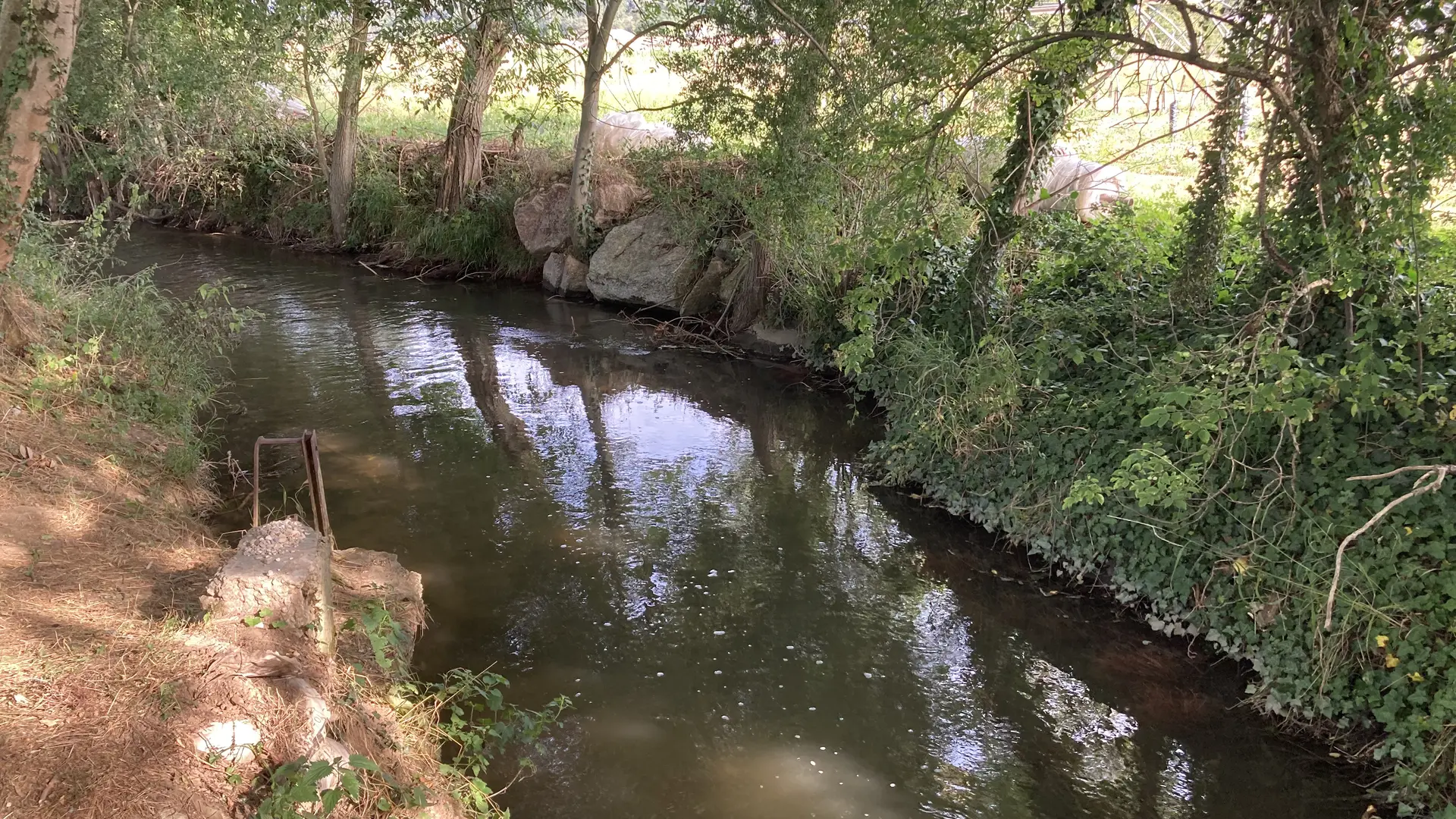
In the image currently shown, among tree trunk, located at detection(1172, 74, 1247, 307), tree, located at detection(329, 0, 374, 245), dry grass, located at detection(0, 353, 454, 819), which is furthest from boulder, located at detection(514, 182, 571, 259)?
tree trunk, located at detection(1172, 74, 1247, 307)

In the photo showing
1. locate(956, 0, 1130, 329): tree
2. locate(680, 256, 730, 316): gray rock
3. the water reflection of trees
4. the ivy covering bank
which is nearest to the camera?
the water reflection of trees

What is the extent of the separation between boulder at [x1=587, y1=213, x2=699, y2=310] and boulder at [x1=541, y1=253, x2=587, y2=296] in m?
0.38

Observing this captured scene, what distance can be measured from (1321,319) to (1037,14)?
10.4ft

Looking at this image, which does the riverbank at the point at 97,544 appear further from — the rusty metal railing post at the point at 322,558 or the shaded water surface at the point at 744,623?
the shaded water surface at the point at 744,623

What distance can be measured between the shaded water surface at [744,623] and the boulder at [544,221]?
5.10 meters

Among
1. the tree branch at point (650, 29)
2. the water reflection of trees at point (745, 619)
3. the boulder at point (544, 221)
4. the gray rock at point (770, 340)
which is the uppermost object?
the tree branch at point (650, 29)

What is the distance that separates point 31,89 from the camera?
5.73 meters

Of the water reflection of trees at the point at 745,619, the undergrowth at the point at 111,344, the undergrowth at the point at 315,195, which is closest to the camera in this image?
the water reflection of trees at the point at 745,619

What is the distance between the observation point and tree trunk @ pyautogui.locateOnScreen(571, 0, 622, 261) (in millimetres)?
13273

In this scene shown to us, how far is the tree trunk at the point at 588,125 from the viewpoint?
43.5 feet

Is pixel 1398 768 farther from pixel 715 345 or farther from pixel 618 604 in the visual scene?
pixel 715 345

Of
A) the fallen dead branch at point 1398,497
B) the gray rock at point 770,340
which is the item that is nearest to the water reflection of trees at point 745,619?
the fallen dead branch at point 1398,497

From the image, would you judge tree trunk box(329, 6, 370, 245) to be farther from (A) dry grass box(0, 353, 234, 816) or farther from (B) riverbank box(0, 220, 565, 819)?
(A) dry grass box(0, 353, 234, 816)

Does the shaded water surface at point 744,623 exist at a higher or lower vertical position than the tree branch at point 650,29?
lower
